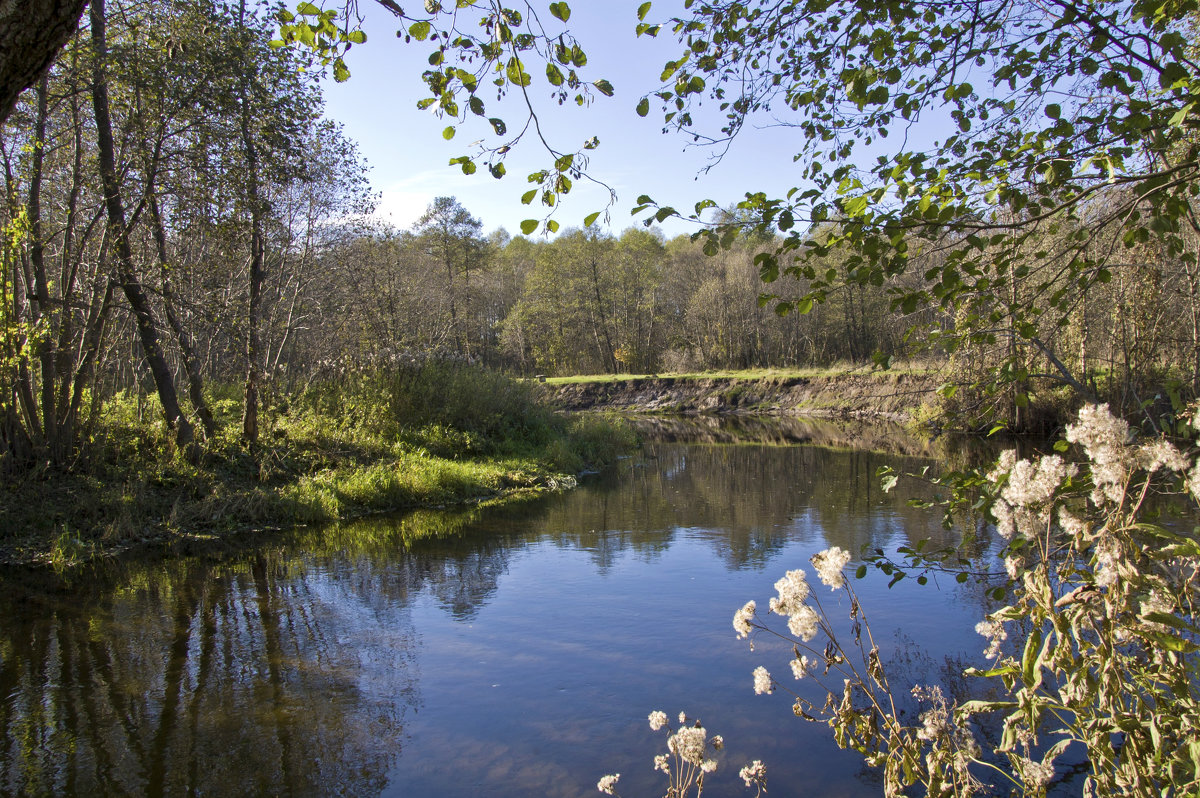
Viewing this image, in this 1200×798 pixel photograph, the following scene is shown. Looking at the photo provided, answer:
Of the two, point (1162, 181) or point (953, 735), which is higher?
point (1162, 181)

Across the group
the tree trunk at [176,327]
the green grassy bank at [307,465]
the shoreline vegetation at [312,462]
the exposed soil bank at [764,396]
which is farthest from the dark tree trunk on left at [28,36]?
the exposed soil bank at [764,396]

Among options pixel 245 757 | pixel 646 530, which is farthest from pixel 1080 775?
pixel 646 530

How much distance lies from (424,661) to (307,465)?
28.8ft

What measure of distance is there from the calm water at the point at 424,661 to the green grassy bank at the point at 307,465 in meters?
1.19

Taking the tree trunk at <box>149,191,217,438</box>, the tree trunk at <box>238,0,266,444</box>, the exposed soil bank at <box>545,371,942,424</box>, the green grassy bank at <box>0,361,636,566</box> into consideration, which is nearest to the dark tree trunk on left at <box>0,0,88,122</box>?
the green grassy bank at <box>0,361,636,566</box>

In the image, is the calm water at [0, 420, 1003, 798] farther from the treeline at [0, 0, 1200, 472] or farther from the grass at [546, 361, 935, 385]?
the grass at [546, 361, 935, 385]

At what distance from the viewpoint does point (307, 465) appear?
14695 millimetres

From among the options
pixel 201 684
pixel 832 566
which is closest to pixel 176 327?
pixel 201 684

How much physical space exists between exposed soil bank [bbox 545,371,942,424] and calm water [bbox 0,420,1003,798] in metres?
21.2

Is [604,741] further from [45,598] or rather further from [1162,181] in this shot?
[45,598]

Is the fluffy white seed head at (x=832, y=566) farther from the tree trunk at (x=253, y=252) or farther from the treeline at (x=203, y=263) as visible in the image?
the tree trunk at (x=253, y=252)

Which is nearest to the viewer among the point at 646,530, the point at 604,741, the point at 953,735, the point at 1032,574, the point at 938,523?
the point at 1032,574

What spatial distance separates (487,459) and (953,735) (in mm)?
15783

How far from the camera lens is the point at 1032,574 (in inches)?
96.3
